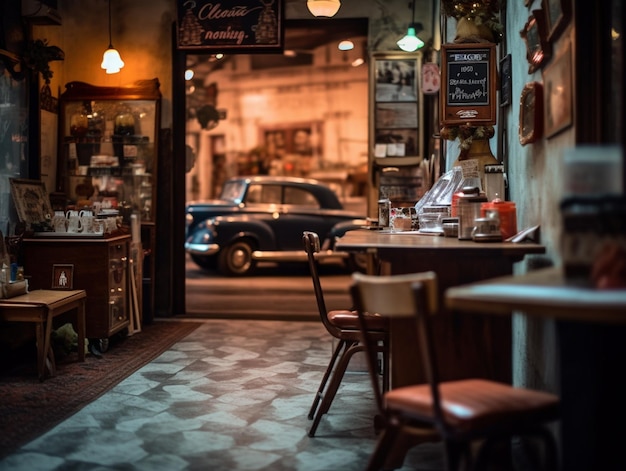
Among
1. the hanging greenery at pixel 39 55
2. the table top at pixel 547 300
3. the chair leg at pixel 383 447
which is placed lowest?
the chair leg at pixel 383 447

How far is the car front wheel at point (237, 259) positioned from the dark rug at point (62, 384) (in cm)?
478

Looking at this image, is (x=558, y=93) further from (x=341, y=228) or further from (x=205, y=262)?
(x=205, y=262)

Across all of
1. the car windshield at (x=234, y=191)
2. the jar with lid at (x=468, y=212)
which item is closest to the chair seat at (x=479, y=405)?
the jar with lid at (x=468, y=212)

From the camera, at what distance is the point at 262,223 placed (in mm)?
11672

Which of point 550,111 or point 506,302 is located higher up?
point 550,111

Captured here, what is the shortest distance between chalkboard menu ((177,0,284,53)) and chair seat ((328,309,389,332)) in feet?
11.3

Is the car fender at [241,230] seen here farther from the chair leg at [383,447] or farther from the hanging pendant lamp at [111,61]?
the chair leg at [383,447]

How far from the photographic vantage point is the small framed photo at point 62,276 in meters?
6.00

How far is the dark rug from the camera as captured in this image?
4.12 meters

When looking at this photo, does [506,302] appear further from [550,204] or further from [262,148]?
[262,148]

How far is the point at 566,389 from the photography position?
8.10 feet

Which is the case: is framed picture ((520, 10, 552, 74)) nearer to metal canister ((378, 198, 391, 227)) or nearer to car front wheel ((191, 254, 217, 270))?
metal canister ((378, 198, 391, 227))

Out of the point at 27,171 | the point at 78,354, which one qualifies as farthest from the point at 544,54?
the point at 27,171

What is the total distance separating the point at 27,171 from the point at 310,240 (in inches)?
133
